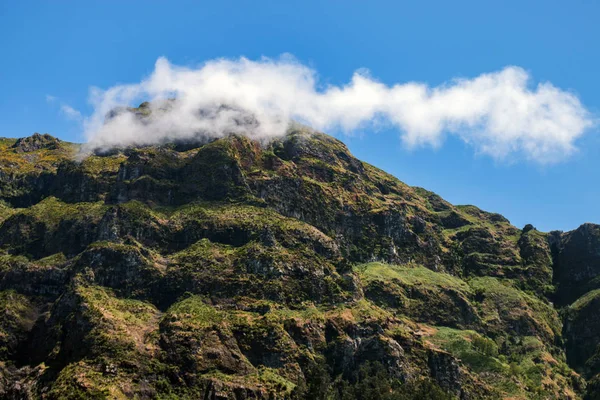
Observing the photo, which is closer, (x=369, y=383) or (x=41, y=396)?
(x=41, y=396)

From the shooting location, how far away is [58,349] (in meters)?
194

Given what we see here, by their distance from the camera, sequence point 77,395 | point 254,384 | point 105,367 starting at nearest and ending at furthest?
point 77,395 → point 105,367 → point 254,384

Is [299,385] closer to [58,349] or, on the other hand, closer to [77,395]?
[77,395]

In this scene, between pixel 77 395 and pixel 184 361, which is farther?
pixel 184 361

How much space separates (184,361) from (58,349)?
149 ft

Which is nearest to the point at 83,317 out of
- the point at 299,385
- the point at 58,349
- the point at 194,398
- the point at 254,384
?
the point at 58,349

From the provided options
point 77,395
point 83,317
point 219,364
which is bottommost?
point 77,395

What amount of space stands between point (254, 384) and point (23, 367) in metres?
A: 85.1

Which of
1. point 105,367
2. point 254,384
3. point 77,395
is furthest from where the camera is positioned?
point 254,384

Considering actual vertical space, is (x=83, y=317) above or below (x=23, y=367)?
above

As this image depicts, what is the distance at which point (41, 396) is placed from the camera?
17400cm

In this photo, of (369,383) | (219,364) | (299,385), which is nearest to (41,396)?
(219,364)

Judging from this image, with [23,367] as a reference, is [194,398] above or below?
below

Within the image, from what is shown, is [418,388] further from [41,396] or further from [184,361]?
[41,396]
